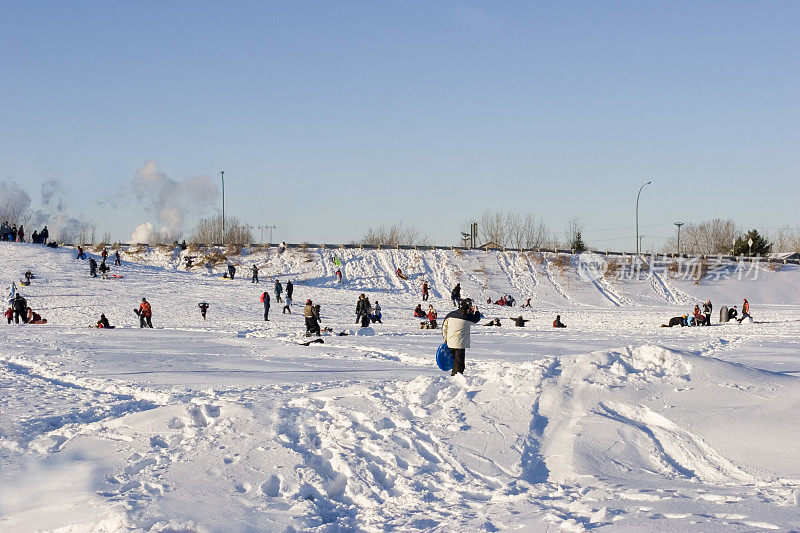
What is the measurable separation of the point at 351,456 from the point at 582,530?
8.67 feet

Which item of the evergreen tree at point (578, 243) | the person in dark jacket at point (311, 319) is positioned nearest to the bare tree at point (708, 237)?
the evergreen tree at point (578, 243)

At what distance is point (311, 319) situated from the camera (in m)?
20.4

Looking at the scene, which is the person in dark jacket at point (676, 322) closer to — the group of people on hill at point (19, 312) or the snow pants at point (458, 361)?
the snow pants at point (458, 361)

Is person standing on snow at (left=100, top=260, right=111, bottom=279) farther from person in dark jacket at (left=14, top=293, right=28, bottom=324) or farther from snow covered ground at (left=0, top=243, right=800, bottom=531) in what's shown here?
snow covered ground at (left=0, top=243, right=800, bottom=531)

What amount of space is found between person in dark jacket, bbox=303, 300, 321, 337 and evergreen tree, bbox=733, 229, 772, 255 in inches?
2464

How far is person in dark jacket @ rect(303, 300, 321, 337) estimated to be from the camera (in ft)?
66.5

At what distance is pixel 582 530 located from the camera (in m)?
5.09

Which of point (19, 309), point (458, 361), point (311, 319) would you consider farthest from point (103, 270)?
point (458, 361)

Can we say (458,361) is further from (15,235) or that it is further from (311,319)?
(15,235)

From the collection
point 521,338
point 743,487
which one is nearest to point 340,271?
point 521,338

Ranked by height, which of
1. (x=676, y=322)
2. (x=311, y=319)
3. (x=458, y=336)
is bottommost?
(x=676, y=322)

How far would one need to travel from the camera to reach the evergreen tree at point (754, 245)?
237 feet

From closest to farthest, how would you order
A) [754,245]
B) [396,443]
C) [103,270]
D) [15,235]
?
[396,443] → [103,270] → [15,235] → [754,245]

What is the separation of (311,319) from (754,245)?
6470 cm
